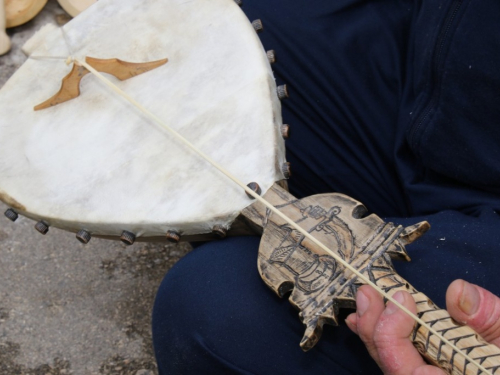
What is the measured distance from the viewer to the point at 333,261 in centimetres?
89

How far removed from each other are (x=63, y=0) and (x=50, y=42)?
90 cm

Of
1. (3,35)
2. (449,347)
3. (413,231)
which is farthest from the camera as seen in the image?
(3,35)

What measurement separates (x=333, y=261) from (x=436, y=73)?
1.16 ft

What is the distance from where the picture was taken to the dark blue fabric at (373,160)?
0.95 metres

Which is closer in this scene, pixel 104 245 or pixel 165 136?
pixel 165 136

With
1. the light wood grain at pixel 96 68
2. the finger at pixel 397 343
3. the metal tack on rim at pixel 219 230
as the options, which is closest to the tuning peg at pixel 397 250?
the finger at pixel 397 343

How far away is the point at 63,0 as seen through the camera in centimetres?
203

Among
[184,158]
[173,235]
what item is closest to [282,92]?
[184,158]

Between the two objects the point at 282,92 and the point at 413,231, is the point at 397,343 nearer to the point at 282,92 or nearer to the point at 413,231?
the point at 413,231

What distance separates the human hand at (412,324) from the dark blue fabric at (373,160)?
0.54 feet

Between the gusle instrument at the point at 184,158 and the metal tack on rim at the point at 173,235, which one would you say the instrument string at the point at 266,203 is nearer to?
the gusle instrument at the point at 184,158

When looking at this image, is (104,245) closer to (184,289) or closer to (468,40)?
(184,289)

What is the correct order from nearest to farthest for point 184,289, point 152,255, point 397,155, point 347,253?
point 347,253 → point 184,289 → point 397,155 → point 152,255

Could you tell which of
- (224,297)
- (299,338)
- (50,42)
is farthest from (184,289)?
(50,42)
